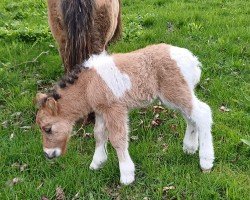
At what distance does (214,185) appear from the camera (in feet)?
13.7

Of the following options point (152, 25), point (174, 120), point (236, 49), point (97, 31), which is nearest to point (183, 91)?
point (174, 120)

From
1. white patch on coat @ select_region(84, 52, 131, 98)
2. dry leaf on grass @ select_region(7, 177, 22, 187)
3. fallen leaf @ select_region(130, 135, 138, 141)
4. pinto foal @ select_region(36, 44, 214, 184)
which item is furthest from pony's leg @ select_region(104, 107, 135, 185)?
dry leaf on grass @ select_region(7, 177, 22, 187)

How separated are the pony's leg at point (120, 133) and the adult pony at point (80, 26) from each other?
49.5 inches

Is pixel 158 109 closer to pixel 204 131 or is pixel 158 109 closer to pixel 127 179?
pixel 204 131

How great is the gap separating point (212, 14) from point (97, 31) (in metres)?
3.92

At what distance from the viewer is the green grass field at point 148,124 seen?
14.0 feet

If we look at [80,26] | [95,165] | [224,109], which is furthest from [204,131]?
[80,26]

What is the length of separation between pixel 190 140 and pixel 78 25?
68.4 inches

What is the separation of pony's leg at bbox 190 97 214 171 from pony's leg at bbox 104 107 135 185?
646 millimetres

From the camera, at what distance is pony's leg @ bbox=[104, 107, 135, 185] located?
4125 millimetres

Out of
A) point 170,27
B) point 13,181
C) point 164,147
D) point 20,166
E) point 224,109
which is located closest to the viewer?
point 13,181

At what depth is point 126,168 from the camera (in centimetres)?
420

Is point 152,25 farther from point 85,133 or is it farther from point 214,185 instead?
point 214,185

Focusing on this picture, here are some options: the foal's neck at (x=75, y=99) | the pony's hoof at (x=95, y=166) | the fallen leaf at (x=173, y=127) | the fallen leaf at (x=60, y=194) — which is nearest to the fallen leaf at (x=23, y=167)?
the fallen leaf at (x=60, y=194)
